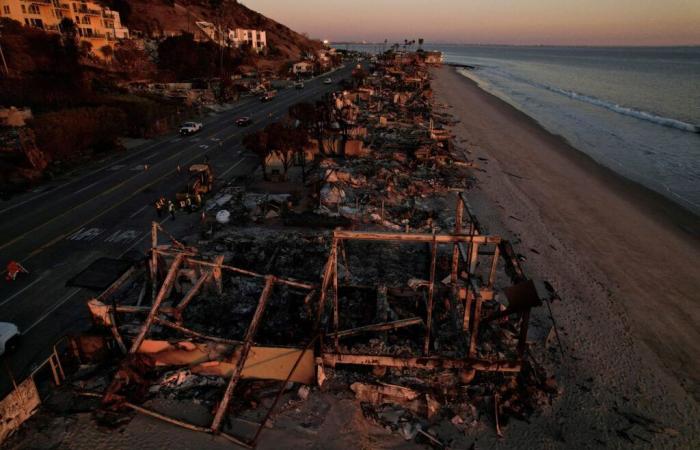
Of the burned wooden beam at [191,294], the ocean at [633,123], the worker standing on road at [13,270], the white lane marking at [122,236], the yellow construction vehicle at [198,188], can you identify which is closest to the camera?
the burned wooden beam at [191,294]

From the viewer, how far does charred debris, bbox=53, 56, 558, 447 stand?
11.6 metres

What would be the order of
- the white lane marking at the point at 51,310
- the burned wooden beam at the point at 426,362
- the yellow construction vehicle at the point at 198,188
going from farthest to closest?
the yellow construction vehicle at the point at 198,188
the white lane marking at the point at 51,310
the burned wooden beam at the point at 426,362

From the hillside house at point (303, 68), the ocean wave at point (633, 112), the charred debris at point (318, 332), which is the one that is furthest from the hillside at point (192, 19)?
the charred debris at point (318, 332)

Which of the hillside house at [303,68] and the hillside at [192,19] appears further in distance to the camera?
the hillside at [192,19]

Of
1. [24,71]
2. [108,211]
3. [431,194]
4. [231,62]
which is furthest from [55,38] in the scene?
[431,194]

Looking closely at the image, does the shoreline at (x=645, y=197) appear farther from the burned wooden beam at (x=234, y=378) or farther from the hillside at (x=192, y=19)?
the hillside at (x=192, y=19)

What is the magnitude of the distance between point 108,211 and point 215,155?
1424 centimetres

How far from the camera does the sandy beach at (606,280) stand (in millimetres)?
12453

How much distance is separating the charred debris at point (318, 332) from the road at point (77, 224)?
7.09 feet

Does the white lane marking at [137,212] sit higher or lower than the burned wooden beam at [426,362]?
lower

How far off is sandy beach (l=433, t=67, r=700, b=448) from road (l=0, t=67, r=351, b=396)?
55.4ft

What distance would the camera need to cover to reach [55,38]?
6378 centimetres

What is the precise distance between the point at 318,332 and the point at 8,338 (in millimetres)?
10387

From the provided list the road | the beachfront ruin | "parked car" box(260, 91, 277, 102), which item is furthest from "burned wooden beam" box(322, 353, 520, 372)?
"parked car" box(260, 91, 277, 102)
